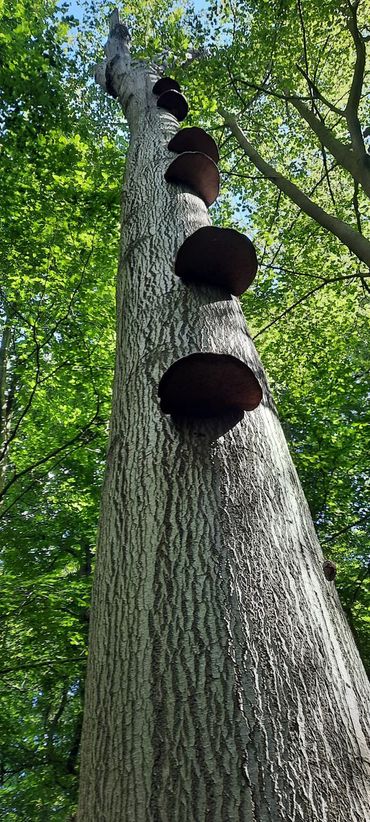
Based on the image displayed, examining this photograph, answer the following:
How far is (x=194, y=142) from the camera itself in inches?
Answer: 143

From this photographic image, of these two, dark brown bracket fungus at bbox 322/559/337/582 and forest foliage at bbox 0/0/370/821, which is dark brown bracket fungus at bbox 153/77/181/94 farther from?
dark brown bracket fungus at bbox 322/559/337/582

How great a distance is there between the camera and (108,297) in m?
8.80

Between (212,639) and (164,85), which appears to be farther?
(164,85)

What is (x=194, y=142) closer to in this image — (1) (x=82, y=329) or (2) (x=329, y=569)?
(2) (x=329, y=569)

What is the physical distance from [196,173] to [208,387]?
2326 millimetres

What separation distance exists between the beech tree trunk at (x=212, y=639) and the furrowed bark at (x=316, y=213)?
5.01 meters

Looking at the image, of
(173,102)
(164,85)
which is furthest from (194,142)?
(164,85)

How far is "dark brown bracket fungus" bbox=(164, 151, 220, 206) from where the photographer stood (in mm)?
3238

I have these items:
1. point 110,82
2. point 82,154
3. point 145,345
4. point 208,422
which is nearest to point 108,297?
point 82,154

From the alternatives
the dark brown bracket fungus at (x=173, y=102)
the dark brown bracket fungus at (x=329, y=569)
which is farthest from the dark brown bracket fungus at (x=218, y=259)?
the dark brown bracket fungus at (x=173, y=102)

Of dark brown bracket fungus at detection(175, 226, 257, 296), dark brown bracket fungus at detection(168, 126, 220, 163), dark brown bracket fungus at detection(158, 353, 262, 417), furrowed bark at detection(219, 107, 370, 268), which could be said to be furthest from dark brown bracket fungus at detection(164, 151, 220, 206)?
furrowed bark at detection(219, 107, 370, 268)

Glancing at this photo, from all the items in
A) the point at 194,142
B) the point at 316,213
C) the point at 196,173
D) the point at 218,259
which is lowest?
the point at 218,259

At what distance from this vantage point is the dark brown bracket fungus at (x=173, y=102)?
4801 mm

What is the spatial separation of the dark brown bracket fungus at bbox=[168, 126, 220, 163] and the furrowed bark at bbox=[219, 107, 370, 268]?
3.28 meters
